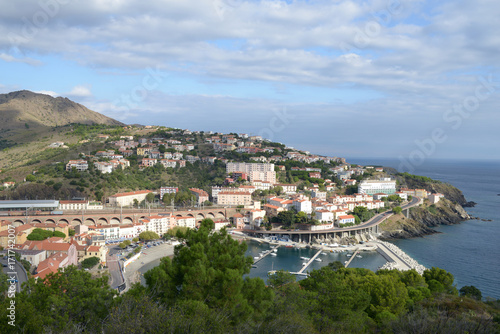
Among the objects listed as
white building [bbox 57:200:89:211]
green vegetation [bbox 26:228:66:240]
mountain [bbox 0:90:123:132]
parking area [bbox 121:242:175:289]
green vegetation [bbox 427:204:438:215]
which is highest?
mountain [bbox 0:90:123:132]

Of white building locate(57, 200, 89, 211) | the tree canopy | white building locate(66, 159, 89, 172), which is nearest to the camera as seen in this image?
the tree canopy

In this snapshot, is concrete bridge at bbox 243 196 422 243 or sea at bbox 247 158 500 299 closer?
sea at bbox 247 158 500 299

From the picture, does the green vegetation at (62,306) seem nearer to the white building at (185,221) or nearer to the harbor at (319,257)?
the harbor at (319,257)

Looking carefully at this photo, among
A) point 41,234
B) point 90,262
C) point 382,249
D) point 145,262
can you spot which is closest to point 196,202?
point 145,262

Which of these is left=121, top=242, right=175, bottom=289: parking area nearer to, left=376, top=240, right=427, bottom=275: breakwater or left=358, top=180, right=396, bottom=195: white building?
left=376, top=240, right=427, bottom=275: breakwater

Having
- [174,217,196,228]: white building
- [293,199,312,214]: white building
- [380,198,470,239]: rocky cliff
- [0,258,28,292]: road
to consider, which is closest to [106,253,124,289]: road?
[0,258,28,292]: road

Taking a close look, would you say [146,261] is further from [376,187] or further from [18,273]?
[376,187]

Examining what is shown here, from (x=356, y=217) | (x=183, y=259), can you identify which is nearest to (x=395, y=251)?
(x=356, y=217)

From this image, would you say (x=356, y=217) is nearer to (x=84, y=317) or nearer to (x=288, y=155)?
(x=288, y=155)
